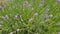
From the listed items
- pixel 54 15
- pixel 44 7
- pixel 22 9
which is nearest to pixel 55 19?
pixel 54 15

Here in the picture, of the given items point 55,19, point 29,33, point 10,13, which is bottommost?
point 29,33

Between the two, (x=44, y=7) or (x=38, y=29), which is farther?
(x=44, y=7)

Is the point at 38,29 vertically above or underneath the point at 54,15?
underneath

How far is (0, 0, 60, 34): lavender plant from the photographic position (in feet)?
5.65

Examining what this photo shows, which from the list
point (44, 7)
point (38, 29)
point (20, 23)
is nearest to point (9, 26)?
point (20, 23)

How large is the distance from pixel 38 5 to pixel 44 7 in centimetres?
7

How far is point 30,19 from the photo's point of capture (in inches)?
65.6

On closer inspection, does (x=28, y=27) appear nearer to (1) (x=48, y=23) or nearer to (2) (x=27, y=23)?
(2) (x=27, y=23)

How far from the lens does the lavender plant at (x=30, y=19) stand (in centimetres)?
172

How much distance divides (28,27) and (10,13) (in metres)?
0.26

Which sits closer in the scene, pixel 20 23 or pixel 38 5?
pixel 20 23

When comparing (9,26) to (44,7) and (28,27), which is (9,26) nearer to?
(28,27)

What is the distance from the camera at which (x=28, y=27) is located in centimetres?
171

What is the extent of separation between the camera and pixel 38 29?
67.6 inches
